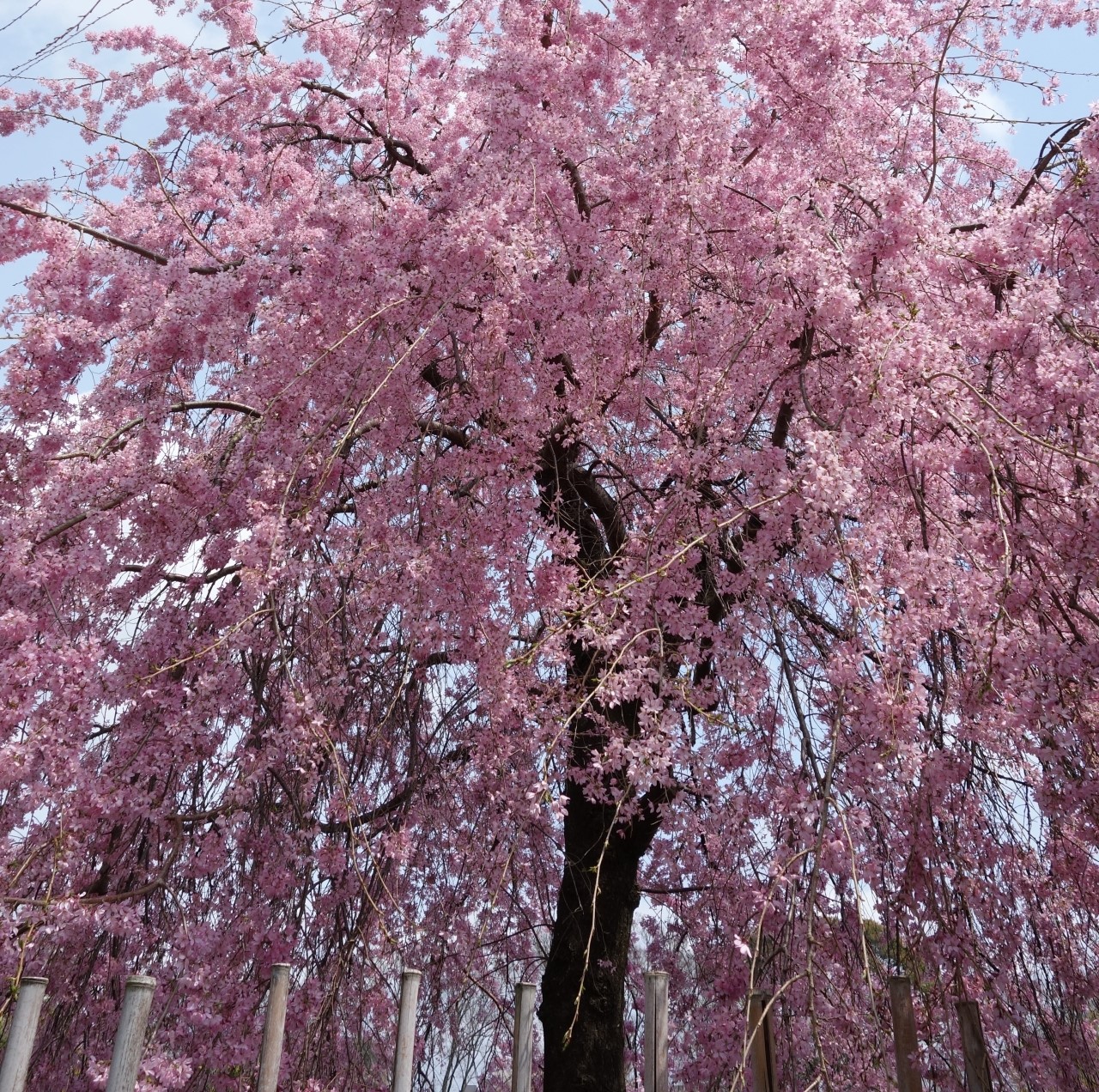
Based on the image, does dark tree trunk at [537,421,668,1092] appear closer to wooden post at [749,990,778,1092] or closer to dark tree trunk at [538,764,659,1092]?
dark tree trunk at [538,764,659,1092]

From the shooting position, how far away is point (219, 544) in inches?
158

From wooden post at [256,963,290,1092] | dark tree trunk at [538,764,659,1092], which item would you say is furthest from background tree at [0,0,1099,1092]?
wooden post at [256,963,290,1092]

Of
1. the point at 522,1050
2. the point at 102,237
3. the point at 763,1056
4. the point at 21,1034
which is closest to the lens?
the point at 21,1034

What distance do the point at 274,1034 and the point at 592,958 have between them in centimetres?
191

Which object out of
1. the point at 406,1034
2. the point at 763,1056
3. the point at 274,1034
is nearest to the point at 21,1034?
the point at 274,1034

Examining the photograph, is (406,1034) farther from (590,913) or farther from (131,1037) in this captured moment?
(590,913)

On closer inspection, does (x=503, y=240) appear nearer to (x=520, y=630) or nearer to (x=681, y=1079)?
(x=520, y=630)

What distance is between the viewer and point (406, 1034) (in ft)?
8.54

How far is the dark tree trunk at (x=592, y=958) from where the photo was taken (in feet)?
13.5

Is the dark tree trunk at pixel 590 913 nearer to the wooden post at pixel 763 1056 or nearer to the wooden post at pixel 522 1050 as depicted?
the wooden post at pixel 522 1050

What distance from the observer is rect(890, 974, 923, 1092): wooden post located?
7.51 ft

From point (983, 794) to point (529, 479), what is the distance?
6.95ft

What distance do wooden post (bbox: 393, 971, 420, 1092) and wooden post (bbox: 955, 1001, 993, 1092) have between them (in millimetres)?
1328

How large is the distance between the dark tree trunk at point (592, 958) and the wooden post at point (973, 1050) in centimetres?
164
